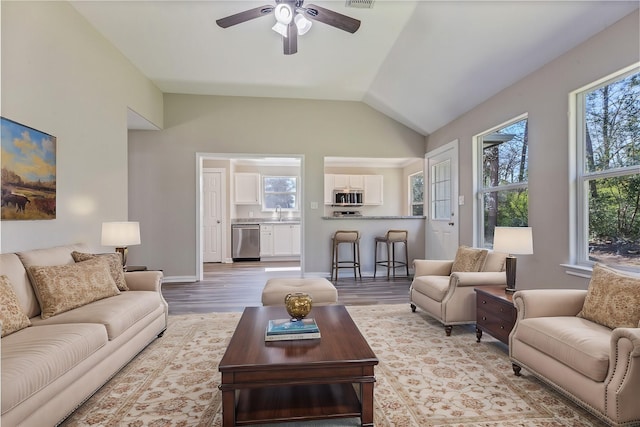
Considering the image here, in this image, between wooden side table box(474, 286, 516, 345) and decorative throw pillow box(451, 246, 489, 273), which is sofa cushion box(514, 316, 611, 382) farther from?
decorative throw pillow box(451, 246, 489, 273)

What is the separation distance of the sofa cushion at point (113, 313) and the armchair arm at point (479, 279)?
8.63 ft

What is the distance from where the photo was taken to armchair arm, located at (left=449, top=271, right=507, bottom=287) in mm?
2836

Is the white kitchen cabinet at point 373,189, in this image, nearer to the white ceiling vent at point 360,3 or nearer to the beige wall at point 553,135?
the beige wall at point 553,135

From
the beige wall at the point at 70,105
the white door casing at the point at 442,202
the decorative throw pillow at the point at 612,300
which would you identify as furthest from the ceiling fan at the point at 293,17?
the white door casing at the point at 442,202

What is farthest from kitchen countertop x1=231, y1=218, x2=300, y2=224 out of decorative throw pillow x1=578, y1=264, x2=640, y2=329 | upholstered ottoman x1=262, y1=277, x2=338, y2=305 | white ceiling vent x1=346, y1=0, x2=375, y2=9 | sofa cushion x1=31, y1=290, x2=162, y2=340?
decorative throw pillow x1=578, y1=264, x2=640, y2=329

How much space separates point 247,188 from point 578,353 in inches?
270

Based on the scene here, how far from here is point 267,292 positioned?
292cm

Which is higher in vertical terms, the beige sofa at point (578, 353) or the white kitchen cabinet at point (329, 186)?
the white kitchen cabinet at point (329, 186)

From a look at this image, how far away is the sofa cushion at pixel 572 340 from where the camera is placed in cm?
156

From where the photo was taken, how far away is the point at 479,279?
2863 mm

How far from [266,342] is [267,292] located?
1186 mm

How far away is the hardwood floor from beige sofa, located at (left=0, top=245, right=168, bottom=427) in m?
1.21

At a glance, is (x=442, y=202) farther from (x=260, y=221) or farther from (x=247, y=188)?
(x=247, y=188)

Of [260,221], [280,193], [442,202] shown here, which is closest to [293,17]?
→ [442,202]
